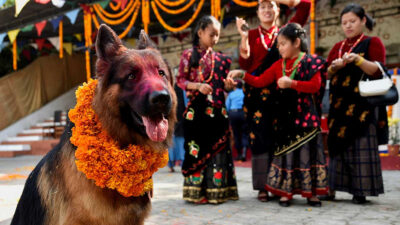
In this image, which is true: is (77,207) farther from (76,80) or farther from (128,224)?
(76,80)

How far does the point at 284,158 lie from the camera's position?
13.5 ft

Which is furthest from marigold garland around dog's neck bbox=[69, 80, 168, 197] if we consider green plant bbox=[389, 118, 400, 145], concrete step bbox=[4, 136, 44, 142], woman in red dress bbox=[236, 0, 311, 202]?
concrete step bbox=[4, 136, 44, 142]

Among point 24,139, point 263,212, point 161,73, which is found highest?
point 161,73

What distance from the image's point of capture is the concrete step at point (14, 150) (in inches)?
514

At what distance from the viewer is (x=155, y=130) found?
74.4 inches

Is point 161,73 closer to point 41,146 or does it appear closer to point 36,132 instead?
point 41,146

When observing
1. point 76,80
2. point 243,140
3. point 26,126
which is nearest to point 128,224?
point 243,140

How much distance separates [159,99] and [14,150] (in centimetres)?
1362

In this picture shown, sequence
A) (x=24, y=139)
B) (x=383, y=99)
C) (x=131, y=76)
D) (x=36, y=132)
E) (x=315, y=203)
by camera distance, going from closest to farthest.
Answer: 1. (x=131, y=76)
2. (x=383, y=99)
3. (x=315, y=203)
4. (x=24, y=139)
5. (x=36, y=132)

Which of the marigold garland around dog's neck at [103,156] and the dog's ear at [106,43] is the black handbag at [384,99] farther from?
the dog's ear at [106,43]

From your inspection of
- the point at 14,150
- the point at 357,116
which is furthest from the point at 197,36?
the point at 14,150

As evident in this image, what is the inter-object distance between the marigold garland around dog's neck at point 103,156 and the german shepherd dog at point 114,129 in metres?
0.05

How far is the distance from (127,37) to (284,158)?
1157cm

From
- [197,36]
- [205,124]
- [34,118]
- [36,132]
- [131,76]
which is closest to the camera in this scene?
[131,76]
